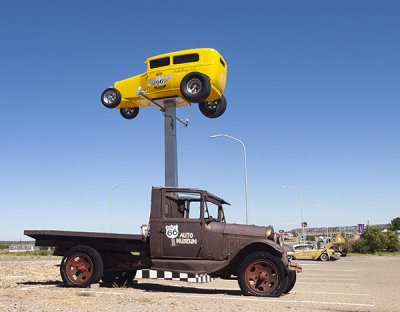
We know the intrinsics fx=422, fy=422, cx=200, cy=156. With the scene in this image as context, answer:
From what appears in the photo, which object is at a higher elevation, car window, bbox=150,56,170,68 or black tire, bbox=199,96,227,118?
car window, bbox=150,56,170,68

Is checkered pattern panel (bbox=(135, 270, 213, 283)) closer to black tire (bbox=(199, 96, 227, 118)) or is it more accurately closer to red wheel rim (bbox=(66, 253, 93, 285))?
red wheel rim (bbox=(66, 253, 93, 285))

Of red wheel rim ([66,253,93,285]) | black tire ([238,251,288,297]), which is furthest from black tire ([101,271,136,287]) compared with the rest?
black tire ([238,251,288,297])

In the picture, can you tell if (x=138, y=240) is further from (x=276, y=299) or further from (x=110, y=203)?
(x=110, y=203)

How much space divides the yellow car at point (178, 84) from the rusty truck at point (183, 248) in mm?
6151

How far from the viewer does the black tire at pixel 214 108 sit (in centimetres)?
1697

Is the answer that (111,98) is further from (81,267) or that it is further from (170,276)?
(81,267)

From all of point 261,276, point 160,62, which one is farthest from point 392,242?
point 261,276

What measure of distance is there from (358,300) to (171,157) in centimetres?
938

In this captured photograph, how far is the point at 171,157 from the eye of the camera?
633 inches

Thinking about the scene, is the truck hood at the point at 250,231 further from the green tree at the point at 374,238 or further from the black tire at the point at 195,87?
the green tree at the point at 374,238

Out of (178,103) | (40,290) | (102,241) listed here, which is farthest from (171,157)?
(40,290)

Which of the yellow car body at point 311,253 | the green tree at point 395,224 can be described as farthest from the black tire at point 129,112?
the green tree at point 395,224

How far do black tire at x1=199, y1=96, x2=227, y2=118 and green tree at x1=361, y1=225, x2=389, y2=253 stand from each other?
35643 millimetres

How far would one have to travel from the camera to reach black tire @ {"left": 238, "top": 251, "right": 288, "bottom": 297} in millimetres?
8211
